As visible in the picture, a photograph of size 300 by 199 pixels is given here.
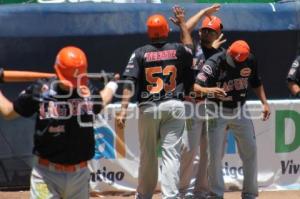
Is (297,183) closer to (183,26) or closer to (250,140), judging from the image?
(250,140)

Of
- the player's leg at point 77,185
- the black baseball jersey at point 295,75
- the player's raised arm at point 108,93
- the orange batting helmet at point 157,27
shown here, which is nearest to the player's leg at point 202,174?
the black baseball jersey at point 295,75

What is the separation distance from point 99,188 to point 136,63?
73.9 inches

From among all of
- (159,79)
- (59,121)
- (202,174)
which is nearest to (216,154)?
(202,174)

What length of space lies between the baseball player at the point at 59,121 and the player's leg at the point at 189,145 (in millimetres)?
2750

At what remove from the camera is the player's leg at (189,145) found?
303 inches

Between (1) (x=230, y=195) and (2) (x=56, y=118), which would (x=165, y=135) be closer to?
(1) (x=230, y=195)

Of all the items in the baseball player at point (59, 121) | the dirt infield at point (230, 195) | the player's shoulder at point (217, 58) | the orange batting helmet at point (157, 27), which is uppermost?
the orange batting helmet at point (157, 27)

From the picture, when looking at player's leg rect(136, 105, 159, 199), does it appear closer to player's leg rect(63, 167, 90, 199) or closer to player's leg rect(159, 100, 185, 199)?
player's leg rect(159, 100, 185, 199)

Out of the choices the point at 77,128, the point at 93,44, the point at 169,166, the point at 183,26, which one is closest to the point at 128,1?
the point at 93,44

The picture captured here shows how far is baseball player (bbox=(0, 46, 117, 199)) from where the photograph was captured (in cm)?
494

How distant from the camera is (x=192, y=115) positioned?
7.72m

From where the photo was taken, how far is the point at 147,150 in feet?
23.4

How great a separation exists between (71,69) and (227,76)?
277 cm

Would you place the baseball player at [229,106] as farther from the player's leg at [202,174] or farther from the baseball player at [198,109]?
the player's leg at [202,174]
